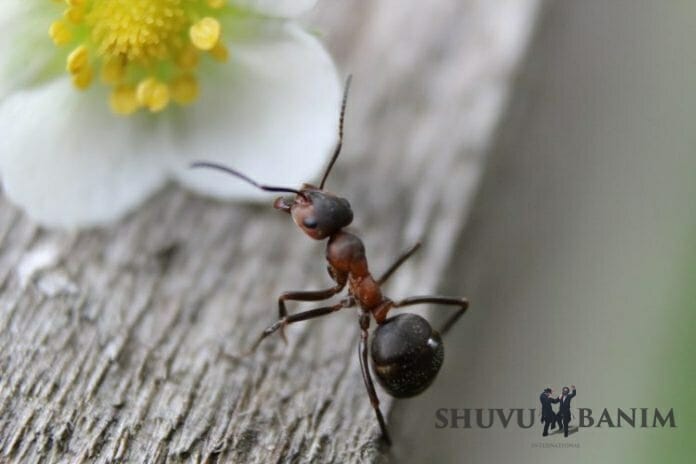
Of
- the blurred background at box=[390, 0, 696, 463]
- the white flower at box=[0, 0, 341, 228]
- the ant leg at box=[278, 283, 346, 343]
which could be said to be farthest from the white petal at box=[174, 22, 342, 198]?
the blurred background at box=[390, 0, 696, 463]

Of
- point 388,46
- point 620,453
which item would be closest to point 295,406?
point 388,46

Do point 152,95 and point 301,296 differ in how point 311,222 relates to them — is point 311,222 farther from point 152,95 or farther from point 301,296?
point 152,95

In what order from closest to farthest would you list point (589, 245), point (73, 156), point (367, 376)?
point (367, 376)
point (73, 156)
point (589, 245)

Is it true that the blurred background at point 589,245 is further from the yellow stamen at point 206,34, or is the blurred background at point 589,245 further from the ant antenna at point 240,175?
the yellow stamen at point 206,34

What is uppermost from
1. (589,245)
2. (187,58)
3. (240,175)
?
(187,58)

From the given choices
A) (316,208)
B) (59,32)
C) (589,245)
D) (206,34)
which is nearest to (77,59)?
(59,32)

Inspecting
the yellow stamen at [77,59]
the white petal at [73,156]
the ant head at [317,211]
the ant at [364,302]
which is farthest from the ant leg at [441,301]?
the yellow stamen at [77,59]
